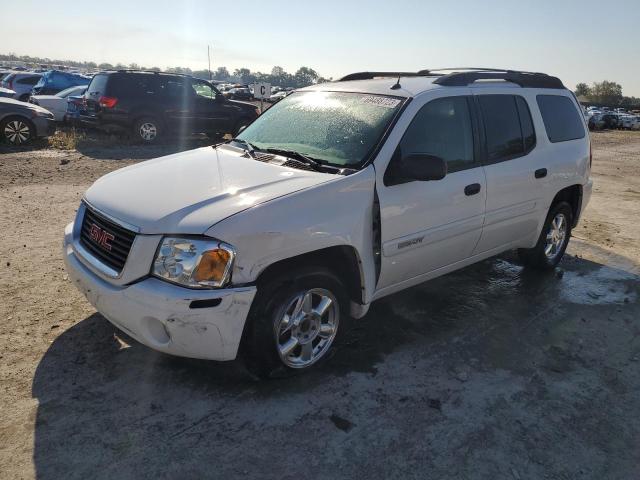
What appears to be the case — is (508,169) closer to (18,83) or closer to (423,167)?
(423,167)

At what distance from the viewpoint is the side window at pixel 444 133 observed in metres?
3.76

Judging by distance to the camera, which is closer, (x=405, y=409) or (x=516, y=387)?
(x=405, y=409)

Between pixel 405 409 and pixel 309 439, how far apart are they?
643mm

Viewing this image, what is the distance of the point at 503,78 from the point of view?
471 centimetres

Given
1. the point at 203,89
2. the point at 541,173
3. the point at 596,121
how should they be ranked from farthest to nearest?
1. the point at 596,121
2. the point at 203,89
3. the point at 541,173

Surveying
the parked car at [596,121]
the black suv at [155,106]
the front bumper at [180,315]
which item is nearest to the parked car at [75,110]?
the black suv at [155,106]

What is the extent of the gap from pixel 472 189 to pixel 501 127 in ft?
2.52

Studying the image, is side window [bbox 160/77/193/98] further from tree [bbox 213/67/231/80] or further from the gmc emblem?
tree [bbox 213/67/231/80]

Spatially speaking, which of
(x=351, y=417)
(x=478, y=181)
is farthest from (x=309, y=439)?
(x=478, y=181)

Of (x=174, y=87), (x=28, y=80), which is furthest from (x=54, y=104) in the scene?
(x=28, y=80)

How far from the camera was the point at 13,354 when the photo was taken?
350 cm

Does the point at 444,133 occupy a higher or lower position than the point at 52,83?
higher

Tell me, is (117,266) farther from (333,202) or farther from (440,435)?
(440,435)

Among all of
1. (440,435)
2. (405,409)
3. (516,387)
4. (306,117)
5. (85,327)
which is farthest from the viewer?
(306,117)
